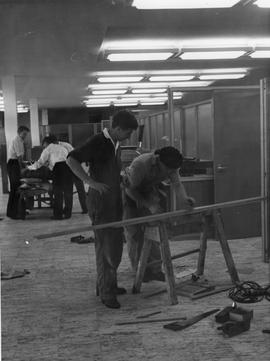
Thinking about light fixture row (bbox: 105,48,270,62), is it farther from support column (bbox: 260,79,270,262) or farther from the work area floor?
the work area floor

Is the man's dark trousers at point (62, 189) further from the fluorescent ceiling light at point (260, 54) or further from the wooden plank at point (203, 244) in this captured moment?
the fluorescent ceiling light at point (260, 54)

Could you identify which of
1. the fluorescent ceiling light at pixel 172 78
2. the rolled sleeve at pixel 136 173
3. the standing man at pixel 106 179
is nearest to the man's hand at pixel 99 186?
the standing man at pixel 106 179

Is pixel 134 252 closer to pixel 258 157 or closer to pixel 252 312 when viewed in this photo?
pixel 252 312

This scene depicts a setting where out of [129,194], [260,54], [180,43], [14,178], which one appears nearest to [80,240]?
[14,178]

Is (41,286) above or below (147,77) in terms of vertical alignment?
below

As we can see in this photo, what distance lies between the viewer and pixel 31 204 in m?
2.93

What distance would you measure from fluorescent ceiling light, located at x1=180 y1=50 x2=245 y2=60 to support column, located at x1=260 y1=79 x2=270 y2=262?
2.33 feet

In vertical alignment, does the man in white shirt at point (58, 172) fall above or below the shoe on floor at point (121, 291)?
above

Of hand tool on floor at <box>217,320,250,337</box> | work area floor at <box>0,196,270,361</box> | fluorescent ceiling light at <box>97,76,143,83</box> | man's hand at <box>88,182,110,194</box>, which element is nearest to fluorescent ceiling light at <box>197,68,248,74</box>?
fluorescent ceiling light at <box>97,76,143,83</box>

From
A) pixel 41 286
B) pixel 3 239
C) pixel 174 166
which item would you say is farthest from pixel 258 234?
pixel 3 239

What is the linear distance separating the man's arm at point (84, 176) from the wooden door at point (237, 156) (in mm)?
1049

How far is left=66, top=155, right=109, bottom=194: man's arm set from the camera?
6.73ft

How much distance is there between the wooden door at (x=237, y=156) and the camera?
2922 mm

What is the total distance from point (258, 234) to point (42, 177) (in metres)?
1.44
